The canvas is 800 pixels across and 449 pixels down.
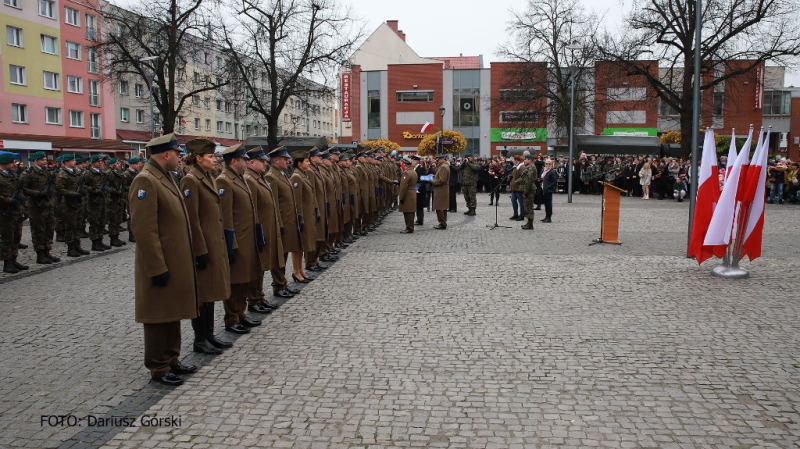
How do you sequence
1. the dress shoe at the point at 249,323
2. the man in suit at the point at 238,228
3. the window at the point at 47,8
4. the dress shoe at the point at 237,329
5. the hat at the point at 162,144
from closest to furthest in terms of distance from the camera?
the hat at the point at 162,144, the man in suit at the point at 238,228, the dress shoe at the point at 237,329, the dress shoe at the point at 249,323, the window at the point at 47,8

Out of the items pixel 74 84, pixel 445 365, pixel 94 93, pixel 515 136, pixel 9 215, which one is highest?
pixel 74 84

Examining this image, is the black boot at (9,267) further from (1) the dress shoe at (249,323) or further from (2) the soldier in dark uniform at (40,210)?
(1) the dress shoe at (249,323)

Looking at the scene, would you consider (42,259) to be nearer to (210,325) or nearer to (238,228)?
(238,228)

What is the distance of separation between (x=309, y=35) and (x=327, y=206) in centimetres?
2699

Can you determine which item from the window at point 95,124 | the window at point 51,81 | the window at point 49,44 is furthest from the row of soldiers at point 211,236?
the window at point 95,124

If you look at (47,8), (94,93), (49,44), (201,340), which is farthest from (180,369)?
(94,93)

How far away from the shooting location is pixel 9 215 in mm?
10844

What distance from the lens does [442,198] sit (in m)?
17.0

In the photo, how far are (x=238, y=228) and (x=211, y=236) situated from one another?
37.0 inches

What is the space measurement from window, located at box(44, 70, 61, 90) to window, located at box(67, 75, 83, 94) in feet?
3.60

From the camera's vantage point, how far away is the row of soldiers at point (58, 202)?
1090 cm

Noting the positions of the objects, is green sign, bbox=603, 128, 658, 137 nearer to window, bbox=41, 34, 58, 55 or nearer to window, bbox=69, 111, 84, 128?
window, bbox=69, 111, 84, 128

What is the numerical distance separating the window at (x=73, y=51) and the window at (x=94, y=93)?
242 cm

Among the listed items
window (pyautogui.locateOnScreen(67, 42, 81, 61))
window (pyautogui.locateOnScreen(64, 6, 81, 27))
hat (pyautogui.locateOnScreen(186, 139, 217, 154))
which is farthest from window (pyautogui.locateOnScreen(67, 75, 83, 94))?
hat (pyautogui.locateOnScreen(186, 139, 217, 154))
